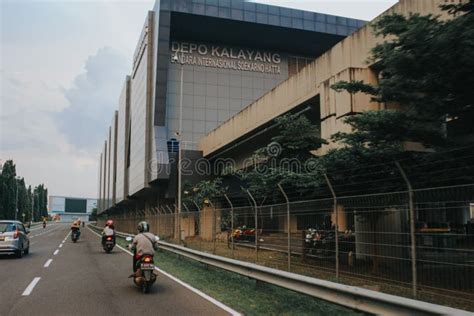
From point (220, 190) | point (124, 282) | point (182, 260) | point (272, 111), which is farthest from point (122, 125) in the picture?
point (124, 282)

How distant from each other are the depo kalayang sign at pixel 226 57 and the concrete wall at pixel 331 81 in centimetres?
2434

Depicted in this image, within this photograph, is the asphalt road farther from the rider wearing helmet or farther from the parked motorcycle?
the parked motorcycle

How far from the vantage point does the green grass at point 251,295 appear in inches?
325

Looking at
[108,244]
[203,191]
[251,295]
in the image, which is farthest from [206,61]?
[251,295]

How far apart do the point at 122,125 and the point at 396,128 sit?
7166 cm

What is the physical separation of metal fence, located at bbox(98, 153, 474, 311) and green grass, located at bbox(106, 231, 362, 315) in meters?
0.96

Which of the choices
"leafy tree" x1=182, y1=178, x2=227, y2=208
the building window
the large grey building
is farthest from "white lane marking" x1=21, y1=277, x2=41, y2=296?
the building window

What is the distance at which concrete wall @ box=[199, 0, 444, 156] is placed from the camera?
1702cm

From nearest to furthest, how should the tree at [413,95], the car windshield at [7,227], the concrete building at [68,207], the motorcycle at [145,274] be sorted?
the tree at [413,95] < the motorcycle at [145,274] < the car windshield at [7,227] < the concrete building at [68,207]

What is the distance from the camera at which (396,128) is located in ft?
36.0

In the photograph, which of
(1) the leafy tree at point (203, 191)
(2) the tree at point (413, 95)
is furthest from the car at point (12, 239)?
(1) the leafy tree at point (203, 191)

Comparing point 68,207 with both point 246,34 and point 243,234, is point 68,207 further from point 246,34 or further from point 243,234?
point 243,234

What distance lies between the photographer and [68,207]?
18438 centimetres

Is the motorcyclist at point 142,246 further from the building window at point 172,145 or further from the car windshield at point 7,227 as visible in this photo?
the building window at point 172,145
